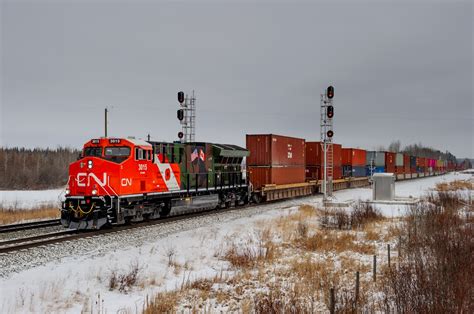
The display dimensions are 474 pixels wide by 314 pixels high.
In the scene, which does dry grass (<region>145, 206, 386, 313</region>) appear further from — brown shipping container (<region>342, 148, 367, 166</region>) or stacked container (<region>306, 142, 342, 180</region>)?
brown shipping container (<region>342, 148, 367, 166</region>)

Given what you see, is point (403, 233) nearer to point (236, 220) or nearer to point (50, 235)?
point (236, 220)

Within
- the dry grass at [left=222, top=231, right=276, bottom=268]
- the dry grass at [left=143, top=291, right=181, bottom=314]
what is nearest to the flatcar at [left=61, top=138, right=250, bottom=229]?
the dry grass at [left=222, top=231, right=276, bottom=268]

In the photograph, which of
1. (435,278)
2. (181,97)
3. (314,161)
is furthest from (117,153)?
(314,161)

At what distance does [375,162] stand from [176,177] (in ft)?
140

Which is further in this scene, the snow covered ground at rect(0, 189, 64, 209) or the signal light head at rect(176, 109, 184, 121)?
the signal light head at rect(176, 109, 184, 121)

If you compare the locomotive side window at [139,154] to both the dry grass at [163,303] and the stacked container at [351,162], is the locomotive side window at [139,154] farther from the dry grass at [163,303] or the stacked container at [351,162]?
the stacked container at [351,162]

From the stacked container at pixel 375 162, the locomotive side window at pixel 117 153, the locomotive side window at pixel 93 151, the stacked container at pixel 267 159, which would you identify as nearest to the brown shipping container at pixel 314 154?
the stacked container at pixel 267 159

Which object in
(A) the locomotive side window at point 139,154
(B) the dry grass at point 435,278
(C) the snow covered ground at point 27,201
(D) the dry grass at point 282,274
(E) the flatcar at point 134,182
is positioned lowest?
(C) the snow covered ground at point 27,201

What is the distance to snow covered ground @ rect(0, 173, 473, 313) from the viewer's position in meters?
8.34

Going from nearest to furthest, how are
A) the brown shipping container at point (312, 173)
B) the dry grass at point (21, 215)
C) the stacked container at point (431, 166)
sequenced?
the dry grass at point (21, 215) < the brown shipping container at point (312, 173) < the stacked container at point (431, 166)

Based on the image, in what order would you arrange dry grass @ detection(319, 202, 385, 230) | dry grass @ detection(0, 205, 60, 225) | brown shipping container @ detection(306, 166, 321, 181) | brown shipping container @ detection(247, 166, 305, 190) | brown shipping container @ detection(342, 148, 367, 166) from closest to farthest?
dry grass @ detection(319, 202, 385, 230)
dry grass @ detection(0, 205, 60, 225)
brown shipping container @ detection(247, 166, 305, 190)
brown shipping container @ detection(306, 166, 321, 181)
brown shipping container @ detection(342, 148, 367, 166)

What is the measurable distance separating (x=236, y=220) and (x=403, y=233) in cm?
759

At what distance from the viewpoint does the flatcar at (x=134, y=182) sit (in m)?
15.9

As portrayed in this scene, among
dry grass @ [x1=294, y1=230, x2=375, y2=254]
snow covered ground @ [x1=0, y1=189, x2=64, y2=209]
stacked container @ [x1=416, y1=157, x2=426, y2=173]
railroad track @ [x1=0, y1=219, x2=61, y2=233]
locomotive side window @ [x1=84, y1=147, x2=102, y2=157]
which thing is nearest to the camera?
dry grass @ [x1=294, y1=230, x2=375, y2=254]
